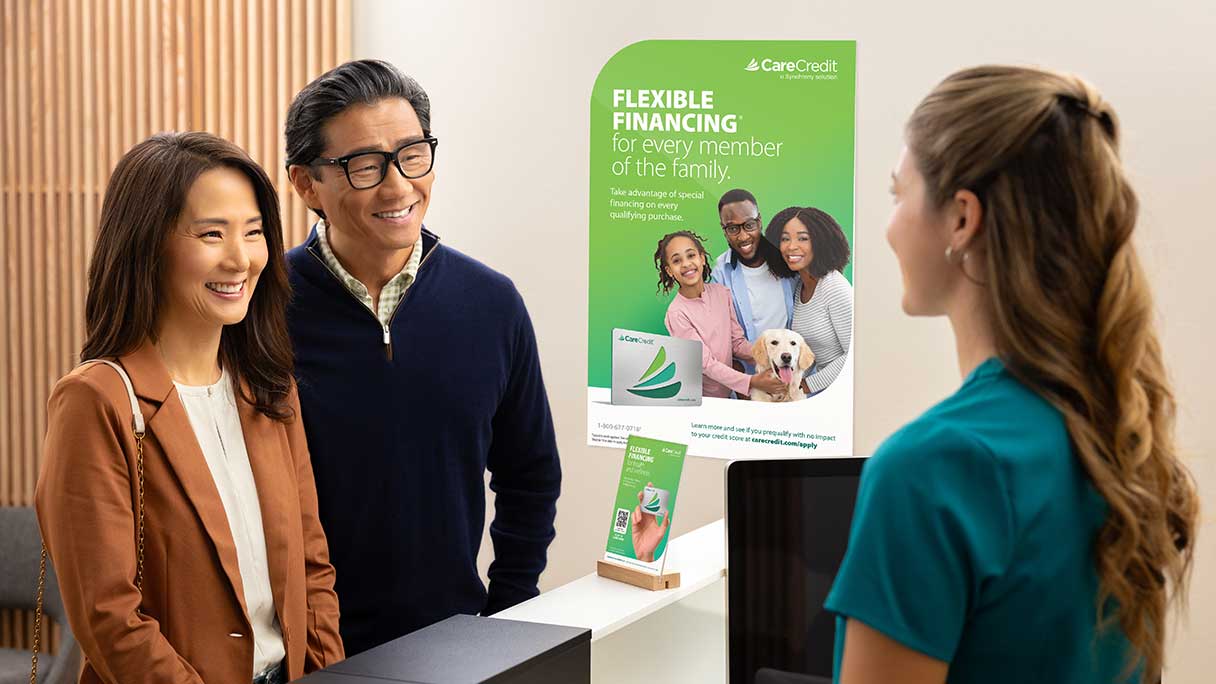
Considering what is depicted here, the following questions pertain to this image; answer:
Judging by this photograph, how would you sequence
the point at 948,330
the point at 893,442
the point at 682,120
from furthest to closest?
the point at 682,120 → the point at 948,330 → the point at 893,442

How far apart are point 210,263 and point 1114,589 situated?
60.6 inches

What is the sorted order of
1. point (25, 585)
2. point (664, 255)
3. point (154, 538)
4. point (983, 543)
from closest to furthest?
point (983, 543) → point (154, 538) → point (25, 585) → point (664, 255)

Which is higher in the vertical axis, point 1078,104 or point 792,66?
point 792,66

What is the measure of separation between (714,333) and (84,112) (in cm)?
293

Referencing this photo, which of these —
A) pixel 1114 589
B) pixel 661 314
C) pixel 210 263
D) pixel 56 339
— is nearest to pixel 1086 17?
pixel 661 314

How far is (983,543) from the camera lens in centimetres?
105

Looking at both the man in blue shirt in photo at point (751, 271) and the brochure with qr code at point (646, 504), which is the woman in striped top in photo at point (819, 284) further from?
the brochure with qr code at point (646, 504)

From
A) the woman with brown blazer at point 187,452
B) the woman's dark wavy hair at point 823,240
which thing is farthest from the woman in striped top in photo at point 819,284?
the woman with brown blazer at point 187,452

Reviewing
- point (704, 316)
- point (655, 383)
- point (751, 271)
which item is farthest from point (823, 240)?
point (655, 383)

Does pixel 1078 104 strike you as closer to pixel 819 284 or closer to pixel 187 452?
pixel 187 452

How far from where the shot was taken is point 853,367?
4.90 m

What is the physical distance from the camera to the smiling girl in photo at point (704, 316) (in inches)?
201

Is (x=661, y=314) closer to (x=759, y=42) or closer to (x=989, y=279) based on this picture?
(x=759, y=42)

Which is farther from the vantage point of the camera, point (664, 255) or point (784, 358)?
point (664, 255)
